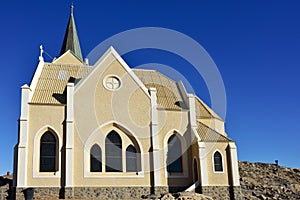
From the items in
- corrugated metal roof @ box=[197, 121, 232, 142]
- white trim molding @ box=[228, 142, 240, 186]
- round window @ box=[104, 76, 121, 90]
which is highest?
round window @ box=[104, 76, 121, 90]

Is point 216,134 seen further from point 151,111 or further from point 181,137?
point 151,111

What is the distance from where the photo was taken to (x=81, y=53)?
53.7 metres

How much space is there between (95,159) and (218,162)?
10.8 meters

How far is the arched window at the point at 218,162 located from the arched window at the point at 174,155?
3134 mm

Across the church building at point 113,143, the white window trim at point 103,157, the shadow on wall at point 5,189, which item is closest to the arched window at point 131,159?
the church building at point 113,143

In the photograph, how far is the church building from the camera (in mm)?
31562

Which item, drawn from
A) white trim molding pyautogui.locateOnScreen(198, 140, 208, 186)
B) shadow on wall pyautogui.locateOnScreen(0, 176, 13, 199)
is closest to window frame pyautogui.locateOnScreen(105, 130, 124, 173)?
white trim molding pyautogui.locateOnScreen(198, 140, 208, 186)

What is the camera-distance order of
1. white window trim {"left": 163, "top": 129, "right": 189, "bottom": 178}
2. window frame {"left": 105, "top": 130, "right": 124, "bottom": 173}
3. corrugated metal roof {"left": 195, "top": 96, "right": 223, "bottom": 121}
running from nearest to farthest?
1. window frame {"left": 105, "top": 130, "right": 124, "bottom": 173}
2. white window trim {"left": 163, "top": 129, "right": 189, "bottom": 178}
3. corrugated metal roof {"left": 195, "top": 96, "right": 223, "bottom": 121}

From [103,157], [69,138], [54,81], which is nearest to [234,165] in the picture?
[103,157]

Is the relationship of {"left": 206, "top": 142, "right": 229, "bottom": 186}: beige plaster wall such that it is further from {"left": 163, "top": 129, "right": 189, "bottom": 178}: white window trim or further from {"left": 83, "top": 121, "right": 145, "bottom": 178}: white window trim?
{"left": 83, "top": 121, "right": 145, "bottom": 178}: white window trim

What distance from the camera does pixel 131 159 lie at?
112 ft

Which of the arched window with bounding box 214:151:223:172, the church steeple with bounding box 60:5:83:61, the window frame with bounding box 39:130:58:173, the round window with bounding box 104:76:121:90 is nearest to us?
the window frame with bounding box 39:130:58:173

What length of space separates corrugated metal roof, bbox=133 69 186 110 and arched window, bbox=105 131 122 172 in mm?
5251

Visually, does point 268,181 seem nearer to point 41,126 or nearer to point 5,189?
point 41,126
